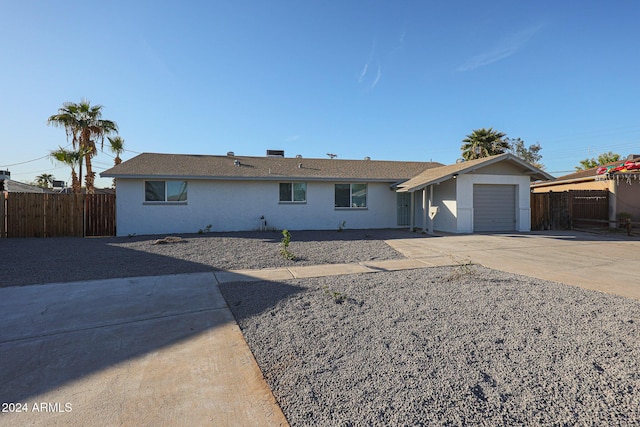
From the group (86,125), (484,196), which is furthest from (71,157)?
(484,196)

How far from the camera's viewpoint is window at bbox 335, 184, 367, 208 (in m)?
16.5

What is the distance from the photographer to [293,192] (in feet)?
51.8

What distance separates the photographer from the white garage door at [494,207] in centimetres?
1524

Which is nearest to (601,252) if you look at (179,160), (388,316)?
(388,316)

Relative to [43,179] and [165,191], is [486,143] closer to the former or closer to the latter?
[165,191]

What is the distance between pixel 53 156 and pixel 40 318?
20803mm

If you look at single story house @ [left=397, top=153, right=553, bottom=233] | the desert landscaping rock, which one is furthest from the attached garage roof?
the desert landscaping rock

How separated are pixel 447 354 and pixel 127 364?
3101mm

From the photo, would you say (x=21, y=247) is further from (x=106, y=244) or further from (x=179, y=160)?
(x=179, y=160)

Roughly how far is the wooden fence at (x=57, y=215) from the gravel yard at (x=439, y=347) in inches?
299

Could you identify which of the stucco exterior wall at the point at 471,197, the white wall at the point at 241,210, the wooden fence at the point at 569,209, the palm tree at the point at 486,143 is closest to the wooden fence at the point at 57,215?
the white wall at the point at 241,210

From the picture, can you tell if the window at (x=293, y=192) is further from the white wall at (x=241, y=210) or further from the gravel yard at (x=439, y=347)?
the gravel yard at (x=439, y=347)

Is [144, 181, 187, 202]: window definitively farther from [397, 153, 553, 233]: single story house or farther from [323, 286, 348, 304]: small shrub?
[323, 286, 348, 304]: small shrub

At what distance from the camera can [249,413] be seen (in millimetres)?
2414
